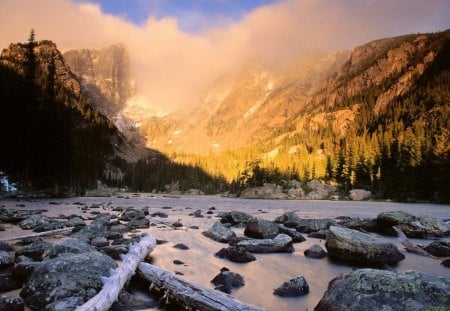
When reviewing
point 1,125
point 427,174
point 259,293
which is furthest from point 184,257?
point 427,174

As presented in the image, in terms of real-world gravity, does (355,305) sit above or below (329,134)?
below

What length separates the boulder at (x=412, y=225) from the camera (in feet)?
58.4

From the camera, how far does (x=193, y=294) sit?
277 inches

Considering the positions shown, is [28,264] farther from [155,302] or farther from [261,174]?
[261,174]

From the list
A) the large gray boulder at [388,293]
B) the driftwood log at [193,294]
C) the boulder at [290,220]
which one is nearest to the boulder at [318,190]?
the boulder at [290,220]

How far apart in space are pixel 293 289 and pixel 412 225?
1207cm

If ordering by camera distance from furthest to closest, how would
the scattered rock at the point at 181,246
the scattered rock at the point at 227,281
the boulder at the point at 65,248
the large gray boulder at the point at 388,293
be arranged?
1. the scattered rock at the point at 181,246
2. the boulder at the point at 65,248
3. the scattered rock at the point at 227,281
4. the large gray boulder at the point at 388,293

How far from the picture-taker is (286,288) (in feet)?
29.0

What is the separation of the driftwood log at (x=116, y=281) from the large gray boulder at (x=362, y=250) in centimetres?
682

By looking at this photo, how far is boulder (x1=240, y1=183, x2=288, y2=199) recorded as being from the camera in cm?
10656

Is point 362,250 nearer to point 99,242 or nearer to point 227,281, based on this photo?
point 227,281

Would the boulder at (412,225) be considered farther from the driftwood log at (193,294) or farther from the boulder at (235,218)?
the driftwood log at (193,294)

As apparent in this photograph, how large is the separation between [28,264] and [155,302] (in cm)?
390

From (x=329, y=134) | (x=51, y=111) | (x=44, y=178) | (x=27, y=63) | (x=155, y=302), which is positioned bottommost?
(x=155, y=302)
